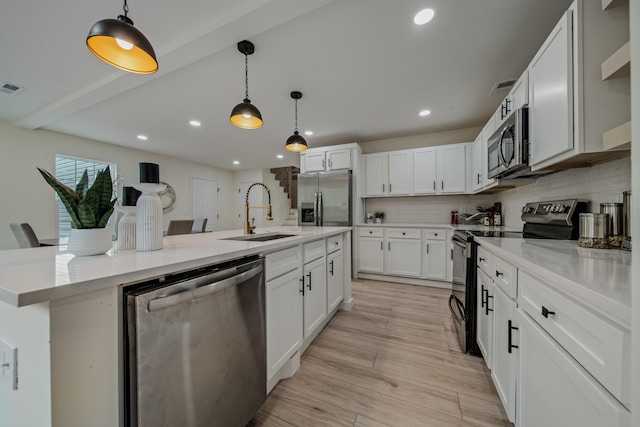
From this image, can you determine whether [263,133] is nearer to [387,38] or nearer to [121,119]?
[121,119]

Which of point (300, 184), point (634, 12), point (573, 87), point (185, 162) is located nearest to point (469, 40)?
point (573, 87)

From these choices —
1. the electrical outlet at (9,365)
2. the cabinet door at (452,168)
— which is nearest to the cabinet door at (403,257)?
the cabinet door at (452,168)

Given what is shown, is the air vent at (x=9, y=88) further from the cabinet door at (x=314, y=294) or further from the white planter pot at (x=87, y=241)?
the cabinet door at (x=314, y=294)

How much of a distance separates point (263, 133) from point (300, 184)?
3.75ft

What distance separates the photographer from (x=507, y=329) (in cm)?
120

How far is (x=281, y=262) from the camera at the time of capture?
1471 millimetres

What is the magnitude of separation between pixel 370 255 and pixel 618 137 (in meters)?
3.12

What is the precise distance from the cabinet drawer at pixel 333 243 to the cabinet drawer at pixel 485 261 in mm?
1208

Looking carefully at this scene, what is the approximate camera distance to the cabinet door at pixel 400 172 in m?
3.87

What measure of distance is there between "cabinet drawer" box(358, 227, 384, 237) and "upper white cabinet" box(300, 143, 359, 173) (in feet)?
3.59

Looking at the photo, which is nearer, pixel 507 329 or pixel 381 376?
pixel 507 329

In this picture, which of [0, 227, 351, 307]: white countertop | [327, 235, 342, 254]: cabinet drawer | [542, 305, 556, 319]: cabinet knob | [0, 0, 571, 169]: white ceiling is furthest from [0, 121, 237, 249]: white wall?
[542, 305, 556, 319]: cabinet knob

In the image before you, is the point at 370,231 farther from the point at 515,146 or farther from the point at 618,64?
the point at 618,64

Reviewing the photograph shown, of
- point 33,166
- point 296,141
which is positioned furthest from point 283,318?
point 33,166
